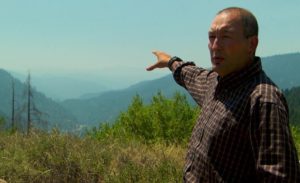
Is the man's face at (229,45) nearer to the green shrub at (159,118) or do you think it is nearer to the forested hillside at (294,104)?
the green shrub at (159,118)

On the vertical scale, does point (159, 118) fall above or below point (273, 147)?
below

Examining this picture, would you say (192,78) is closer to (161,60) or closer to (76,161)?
(161,60)

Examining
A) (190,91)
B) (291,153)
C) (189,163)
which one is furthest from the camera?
(190,91)

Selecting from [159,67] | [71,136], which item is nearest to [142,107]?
[71,136]

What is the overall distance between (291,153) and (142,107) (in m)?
33.1

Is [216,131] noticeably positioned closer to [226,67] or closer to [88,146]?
[226,67]

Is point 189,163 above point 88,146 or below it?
above

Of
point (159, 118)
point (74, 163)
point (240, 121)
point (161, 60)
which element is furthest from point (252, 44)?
point (159, 118)

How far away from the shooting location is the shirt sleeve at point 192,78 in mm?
3945

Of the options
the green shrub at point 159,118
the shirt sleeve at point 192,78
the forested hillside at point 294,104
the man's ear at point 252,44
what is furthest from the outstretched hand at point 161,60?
the forested hillside at point 294,104

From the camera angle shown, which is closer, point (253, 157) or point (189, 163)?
point (253, 157)

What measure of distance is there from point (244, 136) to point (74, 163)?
5.16m

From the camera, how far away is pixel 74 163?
25.2 ft

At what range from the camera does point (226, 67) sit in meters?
3.17
